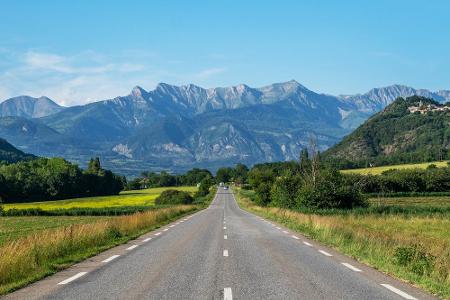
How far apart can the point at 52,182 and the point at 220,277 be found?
4781 inches

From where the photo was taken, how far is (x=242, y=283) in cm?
1086

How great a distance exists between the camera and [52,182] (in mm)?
125938

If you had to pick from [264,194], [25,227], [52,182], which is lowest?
[25,227]

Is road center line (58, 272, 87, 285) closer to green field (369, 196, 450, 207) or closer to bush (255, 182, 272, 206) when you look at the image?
green field (369, 196, 450, 207)

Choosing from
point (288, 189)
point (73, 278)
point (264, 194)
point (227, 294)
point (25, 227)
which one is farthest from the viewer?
point (264, 194)

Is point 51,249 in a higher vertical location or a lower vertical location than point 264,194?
higher

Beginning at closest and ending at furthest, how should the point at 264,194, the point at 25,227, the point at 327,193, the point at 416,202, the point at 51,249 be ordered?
the point at 51,249 < the point at 25,227 < the point at 327,193 < the point at 416,202 < the point at 264,194

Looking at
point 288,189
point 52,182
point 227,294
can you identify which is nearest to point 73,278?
point 227,294

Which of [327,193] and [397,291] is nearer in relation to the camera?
[397,291]

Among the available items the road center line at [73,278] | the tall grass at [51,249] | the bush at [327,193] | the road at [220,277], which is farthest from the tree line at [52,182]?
the road center line at [73,278]

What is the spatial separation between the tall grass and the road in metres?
0.60

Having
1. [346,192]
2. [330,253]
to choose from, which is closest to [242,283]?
[330,253]

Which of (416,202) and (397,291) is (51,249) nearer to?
(397,291)

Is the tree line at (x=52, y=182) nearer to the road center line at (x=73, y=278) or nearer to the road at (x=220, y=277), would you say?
the road at (x=220, y=277)
